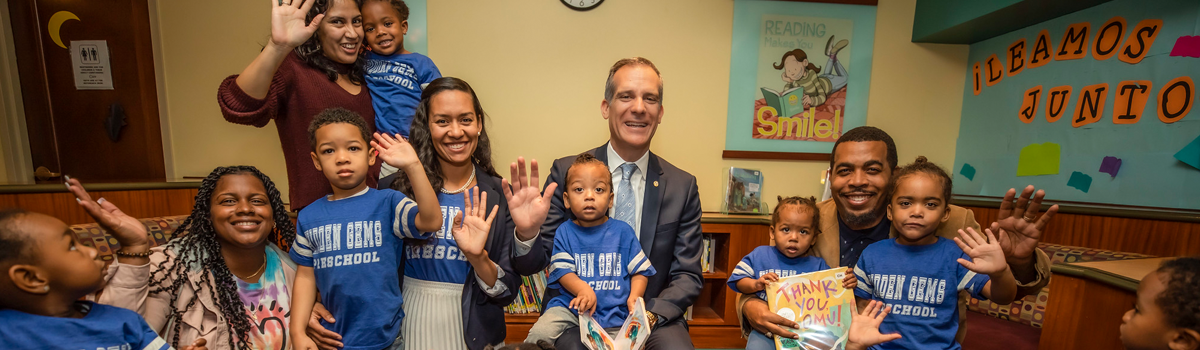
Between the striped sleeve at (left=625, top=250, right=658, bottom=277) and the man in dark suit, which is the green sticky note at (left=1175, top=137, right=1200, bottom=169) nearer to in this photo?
the man in dark suit

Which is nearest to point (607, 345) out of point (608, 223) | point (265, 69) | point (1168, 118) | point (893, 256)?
point (608, 223)

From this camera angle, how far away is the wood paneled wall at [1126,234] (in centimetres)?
207

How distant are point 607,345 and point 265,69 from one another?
1569mm

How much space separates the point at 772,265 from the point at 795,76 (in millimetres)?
2204

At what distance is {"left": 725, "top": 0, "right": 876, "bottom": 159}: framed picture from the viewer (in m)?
3.51

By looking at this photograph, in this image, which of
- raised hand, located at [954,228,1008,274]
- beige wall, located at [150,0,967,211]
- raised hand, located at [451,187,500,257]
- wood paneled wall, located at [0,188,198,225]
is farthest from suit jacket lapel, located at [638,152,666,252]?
wood paneled wall, located at [0,188,198,225]

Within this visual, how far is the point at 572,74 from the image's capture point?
11.4 feet

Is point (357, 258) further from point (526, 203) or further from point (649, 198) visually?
point (649, 198)

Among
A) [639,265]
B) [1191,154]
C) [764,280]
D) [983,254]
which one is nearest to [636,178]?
[639,265]

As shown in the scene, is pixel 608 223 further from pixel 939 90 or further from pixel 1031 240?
pixel 939 90

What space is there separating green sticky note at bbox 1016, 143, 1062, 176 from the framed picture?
104 centimetres

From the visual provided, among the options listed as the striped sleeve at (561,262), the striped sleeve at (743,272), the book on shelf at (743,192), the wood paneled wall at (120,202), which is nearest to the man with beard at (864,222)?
the striped sleeve at (743,272)

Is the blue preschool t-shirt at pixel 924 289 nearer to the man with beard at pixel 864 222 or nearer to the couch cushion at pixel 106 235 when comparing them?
the man with beard at pixel 864 222

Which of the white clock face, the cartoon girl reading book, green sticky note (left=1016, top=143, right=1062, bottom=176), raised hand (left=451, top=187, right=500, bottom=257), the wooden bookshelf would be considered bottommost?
the wooden bookshelf
